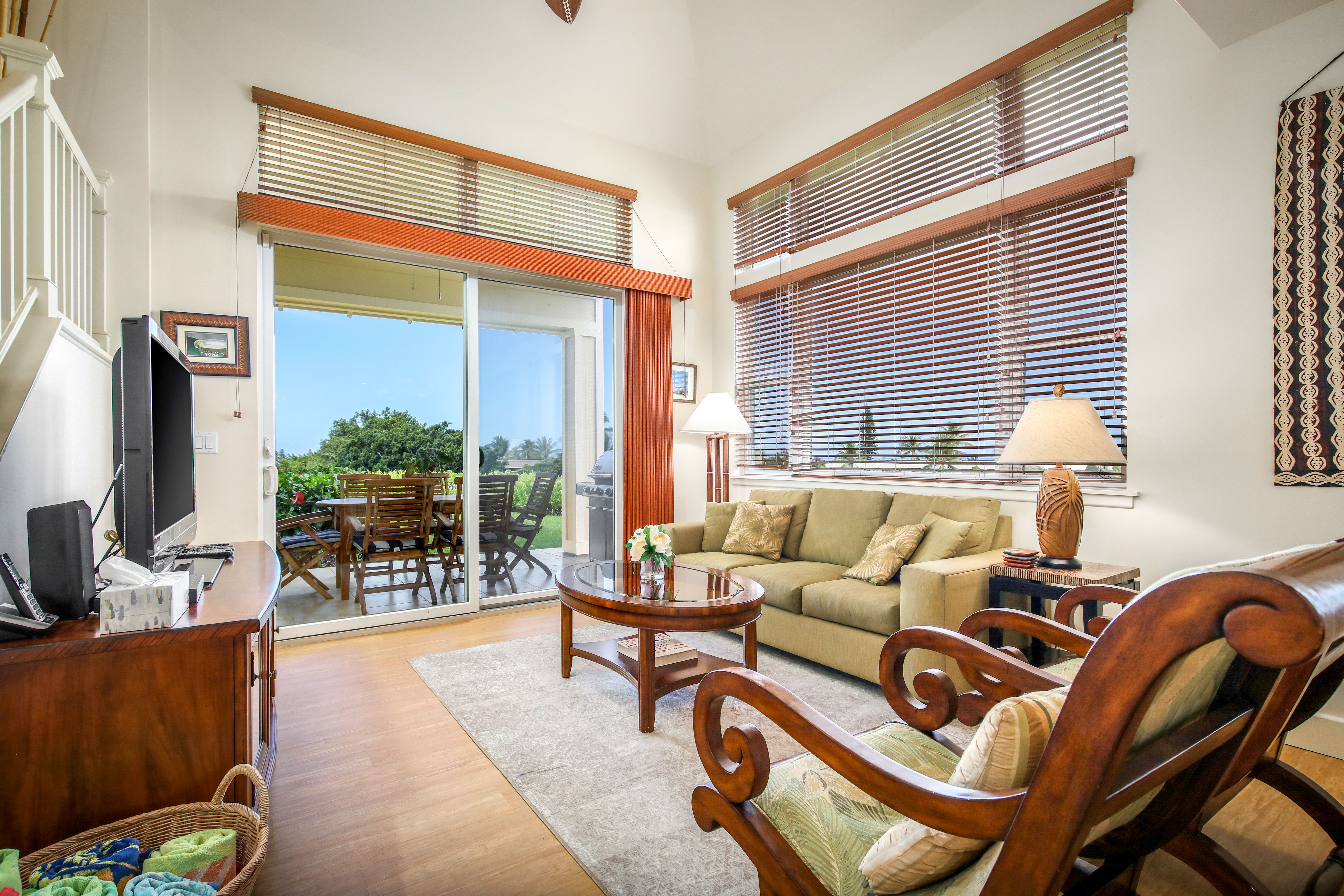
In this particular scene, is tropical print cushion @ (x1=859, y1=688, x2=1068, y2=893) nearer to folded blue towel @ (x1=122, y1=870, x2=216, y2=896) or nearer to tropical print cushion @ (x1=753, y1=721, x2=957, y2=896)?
tropical print cushion @ (x1=753, y1=721, x2=957, y2=896)

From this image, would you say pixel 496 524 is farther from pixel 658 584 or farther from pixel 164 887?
pixel 164 887

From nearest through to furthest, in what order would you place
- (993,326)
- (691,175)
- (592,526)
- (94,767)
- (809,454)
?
1. (94,767)
2. (993,326)
3. (809,454)
4. (592,526)
5. (691,175)

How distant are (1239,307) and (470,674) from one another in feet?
12.0

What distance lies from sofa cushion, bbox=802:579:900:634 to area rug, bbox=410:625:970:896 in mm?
292

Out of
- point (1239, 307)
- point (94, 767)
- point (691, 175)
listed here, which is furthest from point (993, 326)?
point (94, 767)

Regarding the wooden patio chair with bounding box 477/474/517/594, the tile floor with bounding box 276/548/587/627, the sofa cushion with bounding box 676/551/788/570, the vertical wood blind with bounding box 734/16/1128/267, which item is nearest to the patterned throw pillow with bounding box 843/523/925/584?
the sofa cushion with bounding box 676/551/788/570

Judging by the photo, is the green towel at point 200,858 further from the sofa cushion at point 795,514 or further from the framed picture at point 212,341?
the sofa cushion at point 795,514

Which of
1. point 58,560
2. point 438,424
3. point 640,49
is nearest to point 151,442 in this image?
point 58,560

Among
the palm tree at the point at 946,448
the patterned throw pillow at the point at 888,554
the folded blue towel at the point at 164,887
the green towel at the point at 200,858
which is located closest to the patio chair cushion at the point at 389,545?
the patterned throw pillow at the point at 888,554

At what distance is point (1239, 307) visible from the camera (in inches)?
96.8

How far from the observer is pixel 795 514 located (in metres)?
3.95

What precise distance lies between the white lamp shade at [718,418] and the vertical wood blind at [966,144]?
1.27m

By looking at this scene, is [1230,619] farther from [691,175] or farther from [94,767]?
[691,175]

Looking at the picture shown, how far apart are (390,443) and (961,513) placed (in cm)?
339
